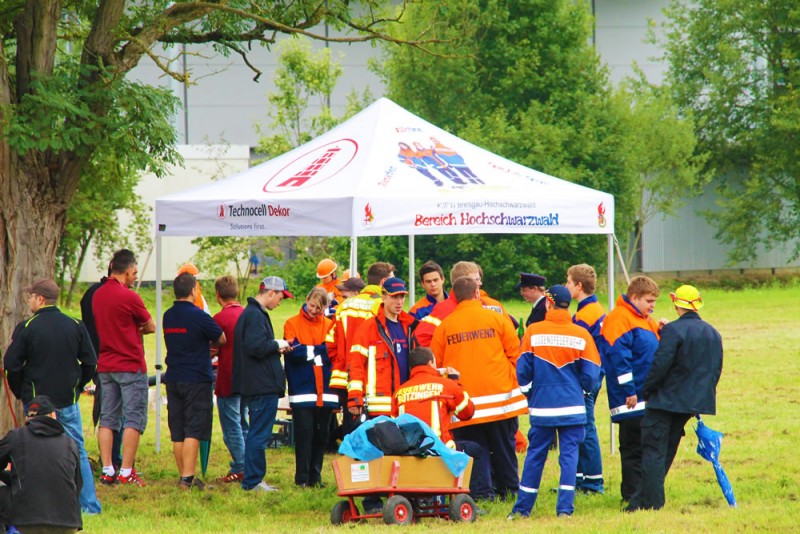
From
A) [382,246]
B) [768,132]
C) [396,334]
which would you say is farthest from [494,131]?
[396,334]

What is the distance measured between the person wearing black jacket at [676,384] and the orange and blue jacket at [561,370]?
460mm

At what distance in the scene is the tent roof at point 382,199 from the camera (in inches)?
415

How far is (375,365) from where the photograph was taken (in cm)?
890

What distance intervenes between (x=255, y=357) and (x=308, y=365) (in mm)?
528

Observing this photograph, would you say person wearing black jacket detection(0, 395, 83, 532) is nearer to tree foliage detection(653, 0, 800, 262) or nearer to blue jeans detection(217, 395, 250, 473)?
blue jeans detection(217, 395, 250, 473)

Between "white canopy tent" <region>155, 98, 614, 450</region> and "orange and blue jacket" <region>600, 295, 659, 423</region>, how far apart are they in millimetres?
2428

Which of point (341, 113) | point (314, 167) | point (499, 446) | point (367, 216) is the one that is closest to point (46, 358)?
point (367, 216)

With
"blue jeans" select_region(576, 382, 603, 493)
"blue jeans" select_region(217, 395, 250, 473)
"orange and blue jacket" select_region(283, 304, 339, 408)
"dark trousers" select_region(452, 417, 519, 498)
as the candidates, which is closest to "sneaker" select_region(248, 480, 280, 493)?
"blue jeans" select_region(217, 395, 250, 473)

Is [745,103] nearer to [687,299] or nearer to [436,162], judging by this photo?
[436,162]

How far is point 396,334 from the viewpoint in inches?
354

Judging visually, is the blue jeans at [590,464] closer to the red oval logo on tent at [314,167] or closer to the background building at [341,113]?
the red oval logo on tent at [314,167]

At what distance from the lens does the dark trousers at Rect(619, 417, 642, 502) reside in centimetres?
868

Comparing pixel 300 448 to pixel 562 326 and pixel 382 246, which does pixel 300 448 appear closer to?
pixel 562 326

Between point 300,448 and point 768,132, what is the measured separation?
35807 mm
